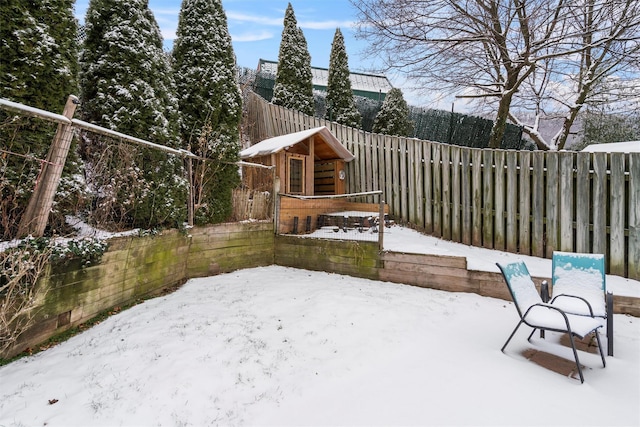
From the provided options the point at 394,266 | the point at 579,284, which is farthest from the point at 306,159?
the point at 579,284

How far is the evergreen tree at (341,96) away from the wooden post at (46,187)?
40.8ft

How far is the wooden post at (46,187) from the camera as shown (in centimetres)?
327

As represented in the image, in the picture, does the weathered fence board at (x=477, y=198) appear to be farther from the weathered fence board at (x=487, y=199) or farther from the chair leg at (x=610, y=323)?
the chair leg at (x=610, y=323)

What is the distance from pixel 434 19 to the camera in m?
8.34

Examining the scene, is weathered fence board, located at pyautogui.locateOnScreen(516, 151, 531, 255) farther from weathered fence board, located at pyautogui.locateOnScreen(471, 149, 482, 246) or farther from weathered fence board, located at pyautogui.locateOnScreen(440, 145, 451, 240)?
weathered fence board, located at pyautogui.locateOnScreen(440, 145, 451, 240)

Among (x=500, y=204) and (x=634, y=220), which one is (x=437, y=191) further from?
(x=634, y=220)

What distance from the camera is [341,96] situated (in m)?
15.1

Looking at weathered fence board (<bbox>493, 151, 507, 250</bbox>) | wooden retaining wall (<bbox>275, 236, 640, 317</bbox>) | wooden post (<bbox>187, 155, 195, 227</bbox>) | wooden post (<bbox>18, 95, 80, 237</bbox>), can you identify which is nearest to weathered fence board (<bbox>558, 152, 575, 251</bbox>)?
weathered fence board (<bbox>493, 151, 507, 250</bbox>)

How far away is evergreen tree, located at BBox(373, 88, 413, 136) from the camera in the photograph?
1377 cm

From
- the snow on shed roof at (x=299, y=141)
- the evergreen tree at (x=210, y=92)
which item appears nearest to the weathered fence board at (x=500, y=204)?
the snow on shed roof at (x=299, y=141)

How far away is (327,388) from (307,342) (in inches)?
32.1

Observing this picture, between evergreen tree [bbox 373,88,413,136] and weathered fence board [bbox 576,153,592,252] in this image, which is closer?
weathered fence board [bbox 576,153,592,252]

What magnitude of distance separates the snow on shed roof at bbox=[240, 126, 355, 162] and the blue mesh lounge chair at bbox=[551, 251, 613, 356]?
6083 millimetres

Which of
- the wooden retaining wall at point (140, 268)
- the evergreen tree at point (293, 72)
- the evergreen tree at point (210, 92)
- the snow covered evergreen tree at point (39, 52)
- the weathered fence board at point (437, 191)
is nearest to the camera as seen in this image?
the snow covered evergreen tree at point (39, 52)
